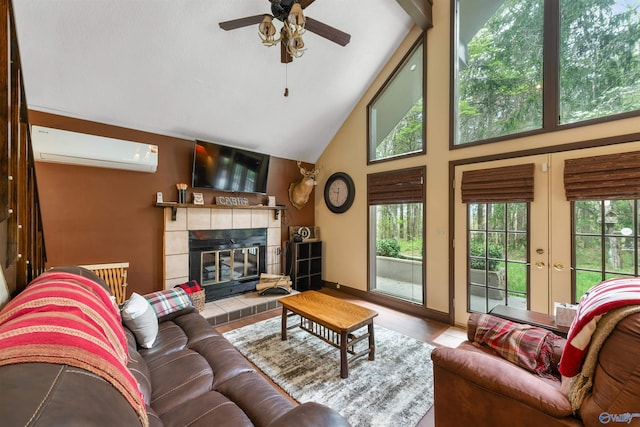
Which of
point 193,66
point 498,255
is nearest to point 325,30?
point 193,66

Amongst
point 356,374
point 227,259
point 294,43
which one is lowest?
point 356,374

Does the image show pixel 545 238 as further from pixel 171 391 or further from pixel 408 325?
pixel 171 391

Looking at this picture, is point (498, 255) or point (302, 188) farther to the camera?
point (302, 188)

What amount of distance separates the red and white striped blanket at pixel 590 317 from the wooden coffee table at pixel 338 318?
4.34 feet

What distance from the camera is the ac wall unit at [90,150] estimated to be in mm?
2588

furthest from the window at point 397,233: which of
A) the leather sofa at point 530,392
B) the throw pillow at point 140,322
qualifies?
the throw pillow at point 140,322

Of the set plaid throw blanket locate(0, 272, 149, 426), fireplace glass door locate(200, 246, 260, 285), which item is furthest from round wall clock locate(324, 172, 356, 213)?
plaid throw blanket locate(0, 272, 149, 426)

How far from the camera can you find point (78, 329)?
0.70 m

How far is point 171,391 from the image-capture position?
136 cm

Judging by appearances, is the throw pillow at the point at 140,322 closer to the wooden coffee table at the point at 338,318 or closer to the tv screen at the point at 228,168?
the wooden coffee table at the point at 338,318

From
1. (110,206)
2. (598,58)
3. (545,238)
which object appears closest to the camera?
(598,58)

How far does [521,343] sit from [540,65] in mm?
2726

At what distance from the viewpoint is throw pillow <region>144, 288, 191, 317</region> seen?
218 cm

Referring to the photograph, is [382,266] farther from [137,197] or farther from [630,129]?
[137,197]
